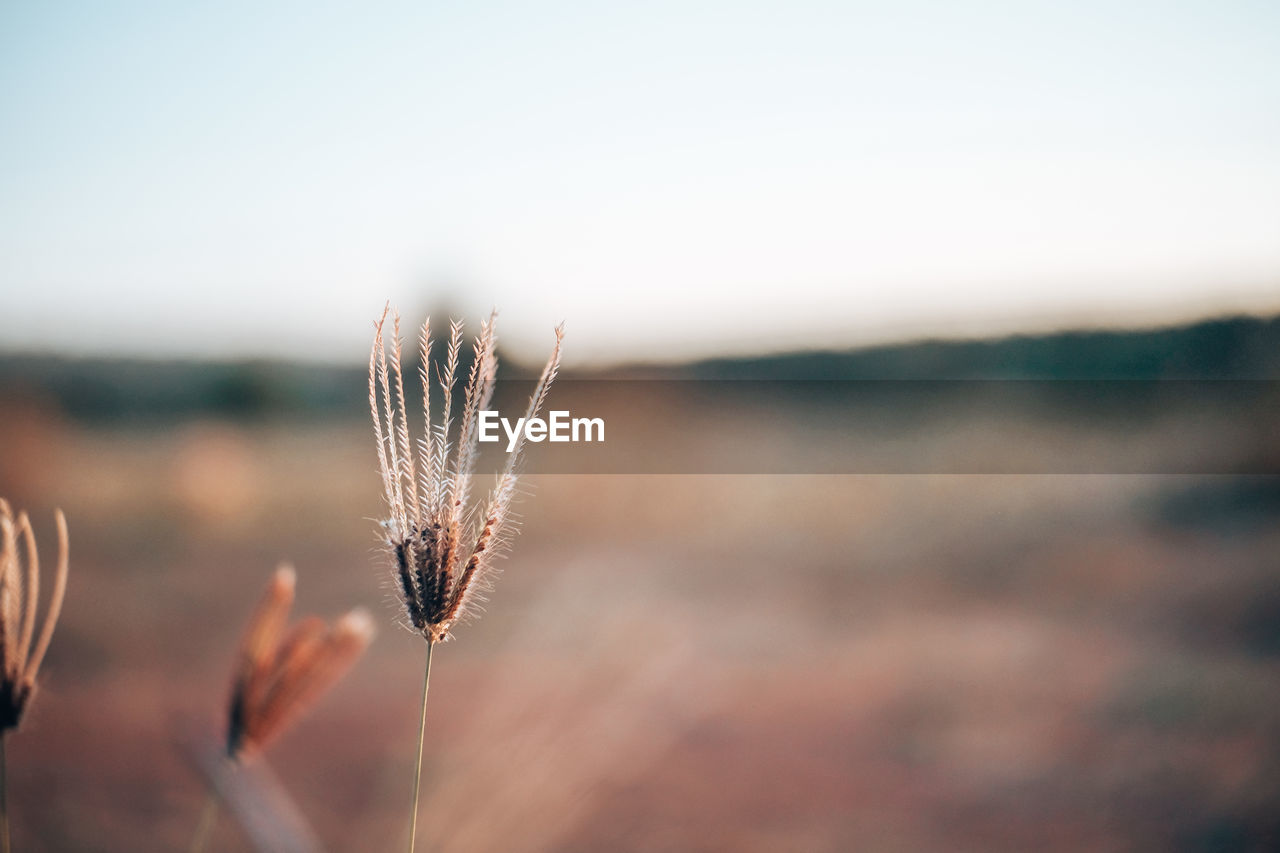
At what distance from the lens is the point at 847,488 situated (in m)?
16.1

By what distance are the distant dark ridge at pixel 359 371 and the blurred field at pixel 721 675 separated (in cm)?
498

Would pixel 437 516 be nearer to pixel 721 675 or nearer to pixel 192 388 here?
pixel 721 675

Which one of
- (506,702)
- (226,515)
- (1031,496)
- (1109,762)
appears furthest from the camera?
(1031,496)

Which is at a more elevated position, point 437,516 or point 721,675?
point 437,516

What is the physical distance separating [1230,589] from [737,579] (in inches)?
227

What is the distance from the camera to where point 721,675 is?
737 centimetres

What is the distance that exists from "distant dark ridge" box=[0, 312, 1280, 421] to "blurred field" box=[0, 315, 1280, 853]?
16.3 feet

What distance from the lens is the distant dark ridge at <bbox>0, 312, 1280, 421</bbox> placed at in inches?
704

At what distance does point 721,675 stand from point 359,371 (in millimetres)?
23040

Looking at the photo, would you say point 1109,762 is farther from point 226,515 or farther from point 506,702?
point 226,515

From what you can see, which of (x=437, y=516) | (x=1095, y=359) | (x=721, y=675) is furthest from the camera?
(x=1095, y=359)

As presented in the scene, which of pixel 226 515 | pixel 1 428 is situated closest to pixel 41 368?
pixel 1 428

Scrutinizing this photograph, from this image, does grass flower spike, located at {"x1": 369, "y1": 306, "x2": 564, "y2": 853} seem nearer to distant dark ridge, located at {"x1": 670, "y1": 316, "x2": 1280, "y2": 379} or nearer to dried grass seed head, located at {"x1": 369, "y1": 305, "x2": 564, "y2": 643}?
dried grass seed head, located at {"x1": 369, "y1": 305, "x2": 564, "y2": 643}

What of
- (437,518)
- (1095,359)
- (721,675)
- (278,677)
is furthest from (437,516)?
(1095,359)
